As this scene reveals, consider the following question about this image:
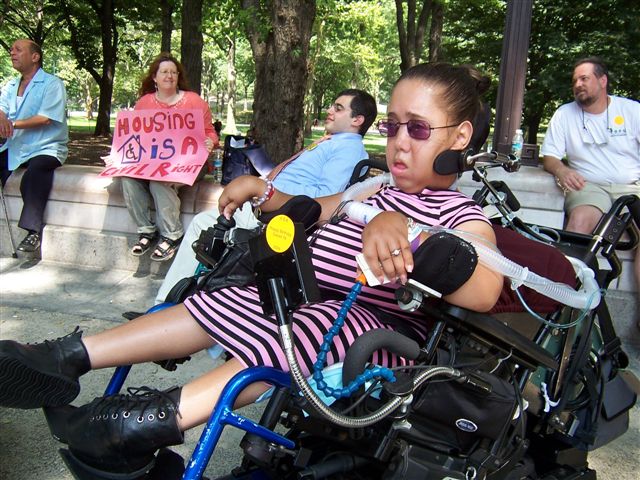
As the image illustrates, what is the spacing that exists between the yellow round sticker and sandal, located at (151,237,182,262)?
3608 millimetres

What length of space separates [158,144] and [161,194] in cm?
45

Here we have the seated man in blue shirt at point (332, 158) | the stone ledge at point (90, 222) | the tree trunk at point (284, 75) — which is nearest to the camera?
the seated man in blue shirt at point (332, 158)

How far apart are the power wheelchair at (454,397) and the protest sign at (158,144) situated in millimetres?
3075

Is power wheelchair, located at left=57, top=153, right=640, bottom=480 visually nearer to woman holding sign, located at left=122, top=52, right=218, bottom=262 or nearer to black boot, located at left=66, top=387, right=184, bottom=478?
black boot, located at left=66, top=387, right=184, bottom=478

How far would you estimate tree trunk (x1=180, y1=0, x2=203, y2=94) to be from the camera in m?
10.4

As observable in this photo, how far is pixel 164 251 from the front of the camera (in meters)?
5.06

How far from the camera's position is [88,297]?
485 cm

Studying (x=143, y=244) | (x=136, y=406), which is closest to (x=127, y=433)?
(x=136, y=406)

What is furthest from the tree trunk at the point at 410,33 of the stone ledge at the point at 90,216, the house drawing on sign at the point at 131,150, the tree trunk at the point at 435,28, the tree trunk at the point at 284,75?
the house drawing on sign at the point at 131,150

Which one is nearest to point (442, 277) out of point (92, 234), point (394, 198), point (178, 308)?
point (394, 198)

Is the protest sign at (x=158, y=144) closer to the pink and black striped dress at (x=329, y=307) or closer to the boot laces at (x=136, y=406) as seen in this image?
the pink and black striped dress at (x=329, y=307)

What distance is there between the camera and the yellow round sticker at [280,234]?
1.61m

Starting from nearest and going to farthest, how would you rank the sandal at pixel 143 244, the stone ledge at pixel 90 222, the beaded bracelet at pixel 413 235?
the beaded bracelet at pixel 413 235 < the sandal at pixel 143 244 < the stone ledge at pixel 90 222

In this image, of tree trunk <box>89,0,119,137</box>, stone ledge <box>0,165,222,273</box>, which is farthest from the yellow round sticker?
tree trunk <box>89,0,119,137</box>
